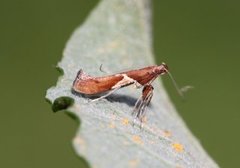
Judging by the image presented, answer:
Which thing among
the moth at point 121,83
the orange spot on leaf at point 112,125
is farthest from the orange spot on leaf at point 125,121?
the orange spot on leaf at point 112,125

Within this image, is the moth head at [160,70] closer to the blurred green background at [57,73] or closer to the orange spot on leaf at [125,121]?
the orange spot on leaf at [125,121]

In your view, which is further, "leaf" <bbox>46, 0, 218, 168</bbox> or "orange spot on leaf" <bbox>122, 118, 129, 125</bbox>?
"orange spot on leaf" <bbox>122, 118, 129, 125</bbox>

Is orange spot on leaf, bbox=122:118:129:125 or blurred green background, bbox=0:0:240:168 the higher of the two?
blurred green background, bbox=0:0:240:168

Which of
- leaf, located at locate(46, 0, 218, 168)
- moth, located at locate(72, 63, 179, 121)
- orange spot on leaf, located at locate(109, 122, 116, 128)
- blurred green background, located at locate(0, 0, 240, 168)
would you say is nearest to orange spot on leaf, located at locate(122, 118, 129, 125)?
leaf, located at locate(46, 0, 218, 168)

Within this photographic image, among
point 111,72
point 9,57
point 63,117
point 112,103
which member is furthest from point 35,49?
point 112,103

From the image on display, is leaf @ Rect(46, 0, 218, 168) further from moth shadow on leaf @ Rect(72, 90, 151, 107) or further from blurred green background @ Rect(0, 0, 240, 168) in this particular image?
blurred green background @ Rect(0, 0, 240, 168)

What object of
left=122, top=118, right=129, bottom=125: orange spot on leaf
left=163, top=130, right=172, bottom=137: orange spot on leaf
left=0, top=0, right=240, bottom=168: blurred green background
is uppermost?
left=0, top=0, right=240, bottom=168: blurred green background

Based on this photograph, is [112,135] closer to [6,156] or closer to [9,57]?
Result: [6,156]
